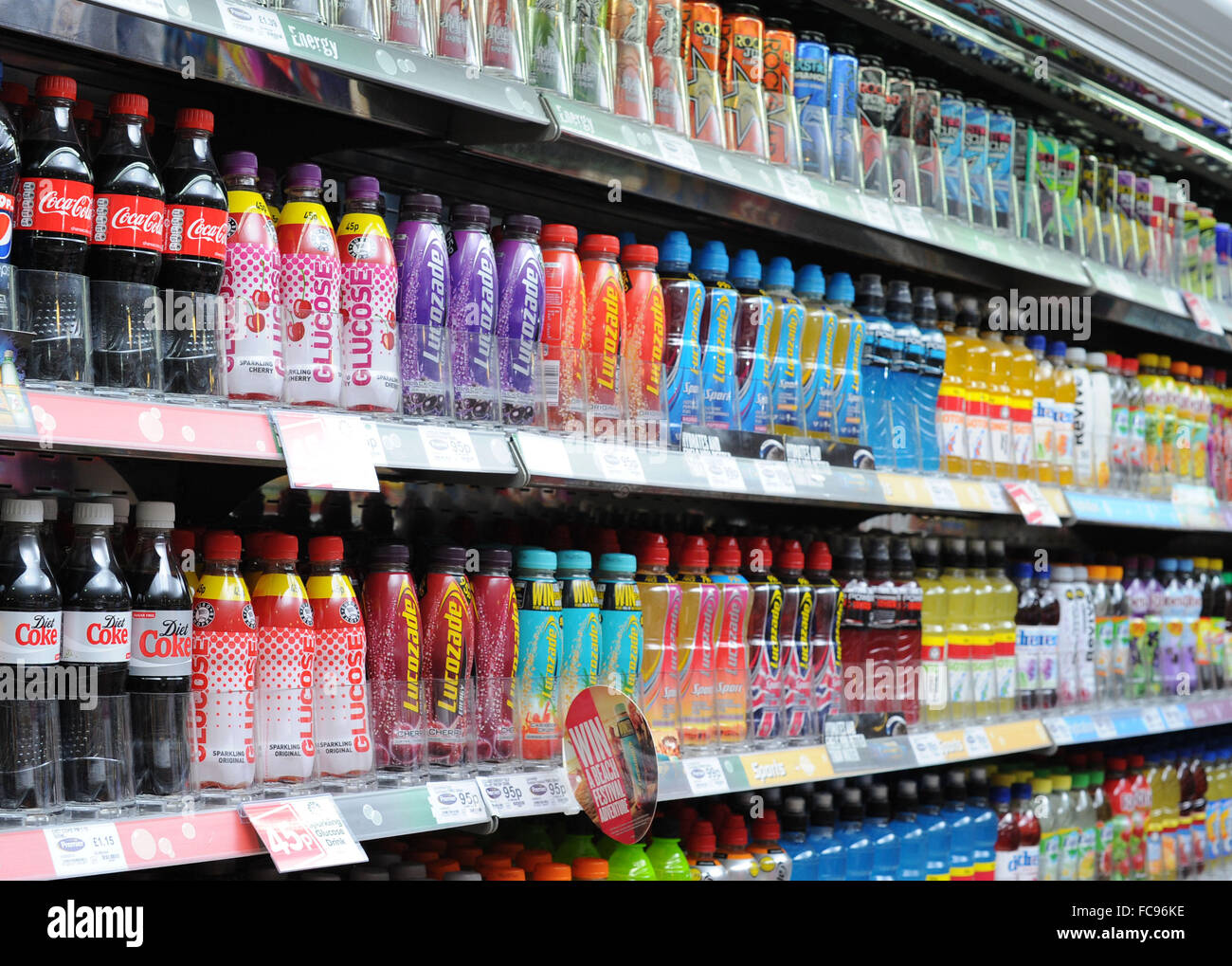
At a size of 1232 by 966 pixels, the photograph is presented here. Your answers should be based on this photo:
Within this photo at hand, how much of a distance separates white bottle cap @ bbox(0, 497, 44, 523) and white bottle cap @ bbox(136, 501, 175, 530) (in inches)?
5.2

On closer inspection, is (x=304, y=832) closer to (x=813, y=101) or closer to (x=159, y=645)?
(x=159, y=645)

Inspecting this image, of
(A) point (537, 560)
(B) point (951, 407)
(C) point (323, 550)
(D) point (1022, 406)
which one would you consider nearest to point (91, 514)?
(C) point (323, 550)

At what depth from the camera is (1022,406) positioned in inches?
118

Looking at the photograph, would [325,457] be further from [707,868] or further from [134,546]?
[707,868]

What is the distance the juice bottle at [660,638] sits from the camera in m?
2.16

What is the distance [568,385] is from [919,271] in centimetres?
145

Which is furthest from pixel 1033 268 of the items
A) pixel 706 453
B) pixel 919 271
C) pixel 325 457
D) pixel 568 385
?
pixel 325 457

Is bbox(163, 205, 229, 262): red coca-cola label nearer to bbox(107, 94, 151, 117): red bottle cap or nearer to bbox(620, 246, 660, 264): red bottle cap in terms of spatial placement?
bbox(107, 94, 151, 117): red bottle cap

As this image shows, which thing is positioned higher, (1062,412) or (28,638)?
(1062,412)

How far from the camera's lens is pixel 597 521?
2.63m

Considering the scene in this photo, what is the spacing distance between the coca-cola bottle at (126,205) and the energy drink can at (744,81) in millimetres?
1068

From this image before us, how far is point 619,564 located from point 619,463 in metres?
0.21
